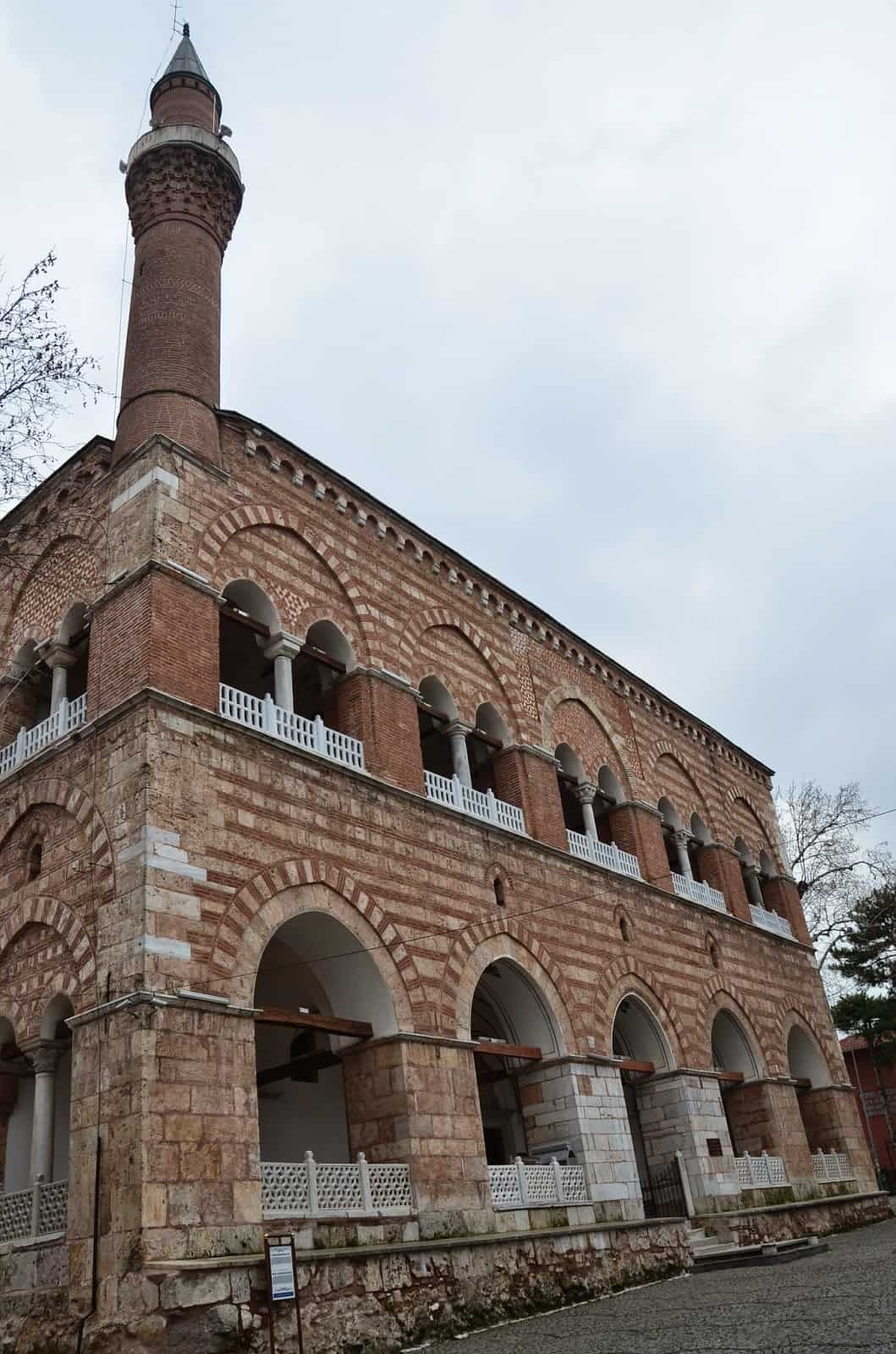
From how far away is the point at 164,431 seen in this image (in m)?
13.5

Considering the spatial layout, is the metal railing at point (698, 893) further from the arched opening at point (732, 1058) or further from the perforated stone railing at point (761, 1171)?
the perforated stone railing at point (761, 1171)

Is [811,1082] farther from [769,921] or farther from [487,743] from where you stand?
[487,743]

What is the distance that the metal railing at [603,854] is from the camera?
16953mm

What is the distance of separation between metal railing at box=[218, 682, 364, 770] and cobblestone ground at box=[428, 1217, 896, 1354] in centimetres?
608

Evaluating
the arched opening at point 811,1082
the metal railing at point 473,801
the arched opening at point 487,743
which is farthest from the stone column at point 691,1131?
the arched opening at point 487,743

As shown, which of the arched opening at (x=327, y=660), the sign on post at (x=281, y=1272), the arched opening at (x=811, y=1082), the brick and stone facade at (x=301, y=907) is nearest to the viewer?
the sign on post at (x=281, y=1272)

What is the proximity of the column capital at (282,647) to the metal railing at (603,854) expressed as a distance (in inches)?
216

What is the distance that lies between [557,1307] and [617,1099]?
11.1ft

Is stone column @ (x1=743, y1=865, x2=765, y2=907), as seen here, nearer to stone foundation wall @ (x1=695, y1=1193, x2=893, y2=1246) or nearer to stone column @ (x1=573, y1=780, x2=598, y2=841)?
stone foundation wall @ (x1=695, y1=1193, x2=893, y2=1246)

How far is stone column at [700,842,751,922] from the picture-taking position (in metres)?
21.4

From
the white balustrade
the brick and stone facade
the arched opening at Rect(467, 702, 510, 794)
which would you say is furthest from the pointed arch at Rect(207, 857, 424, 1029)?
the white balustrade

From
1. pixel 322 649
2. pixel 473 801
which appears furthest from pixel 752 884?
pixel 322 649

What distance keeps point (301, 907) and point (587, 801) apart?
25.3ft

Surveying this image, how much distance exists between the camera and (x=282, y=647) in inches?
528
